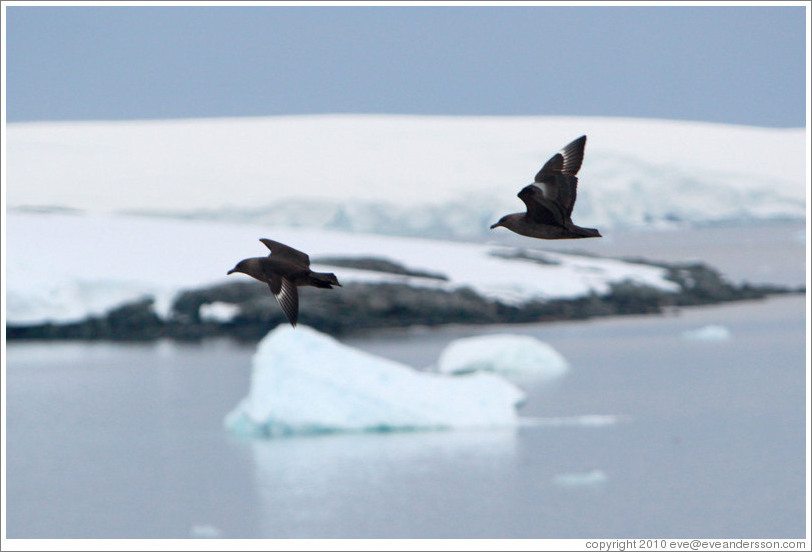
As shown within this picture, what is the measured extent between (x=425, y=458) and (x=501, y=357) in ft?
41.7

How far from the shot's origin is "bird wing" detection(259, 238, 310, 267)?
216cm

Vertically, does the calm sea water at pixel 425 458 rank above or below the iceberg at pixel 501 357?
below

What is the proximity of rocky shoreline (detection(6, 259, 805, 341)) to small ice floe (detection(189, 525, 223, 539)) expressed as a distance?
7979 mm

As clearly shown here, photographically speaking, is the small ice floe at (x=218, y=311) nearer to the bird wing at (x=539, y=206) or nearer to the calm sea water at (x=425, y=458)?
the calm sea water at (x=425, y=458)

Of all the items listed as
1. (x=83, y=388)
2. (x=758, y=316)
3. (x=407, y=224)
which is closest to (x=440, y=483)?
(x=83, y=388)

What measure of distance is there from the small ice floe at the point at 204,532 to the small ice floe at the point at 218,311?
8375mm

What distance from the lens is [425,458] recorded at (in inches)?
1859

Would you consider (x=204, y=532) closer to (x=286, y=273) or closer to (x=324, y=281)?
(x=286, y=273)

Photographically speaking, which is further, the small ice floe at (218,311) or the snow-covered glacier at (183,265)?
the small ice floe at (218,311)

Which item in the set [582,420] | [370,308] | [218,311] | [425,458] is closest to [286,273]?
[218,311]

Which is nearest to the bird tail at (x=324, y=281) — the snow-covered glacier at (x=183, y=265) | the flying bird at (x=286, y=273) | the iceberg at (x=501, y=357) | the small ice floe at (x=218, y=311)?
the flying bird at (x=286, y=273)

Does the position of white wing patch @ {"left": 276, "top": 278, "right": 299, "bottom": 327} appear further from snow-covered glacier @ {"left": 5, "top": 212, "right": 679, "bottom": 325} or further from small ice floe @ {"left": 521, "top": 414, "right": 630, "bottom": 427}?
small ice floe @ {"left": 521, "top": 414, "right": 630, "bottom": 427}

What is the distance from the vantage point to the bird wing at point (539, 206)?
7.33ft

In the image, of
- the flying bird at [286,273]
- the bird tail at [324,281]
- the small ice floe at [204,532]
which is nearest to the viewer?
the bird tail at [324,281]
